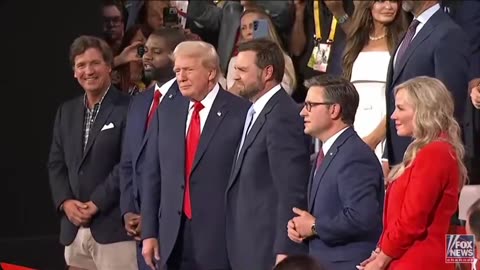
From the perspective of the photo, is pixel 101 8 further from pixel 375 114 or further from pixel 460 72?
pixel 460 72

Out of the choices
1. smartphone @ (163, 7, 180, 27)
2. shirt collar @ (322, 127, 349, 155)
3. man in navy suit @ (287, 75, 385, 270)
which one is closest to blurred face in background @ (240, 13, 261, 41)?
smartphone @ (163, 7, 180, 27)

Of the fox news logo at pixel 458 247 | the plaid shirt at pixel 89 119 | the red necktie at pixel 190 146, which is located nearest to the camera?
the fox news logo at pixel 458 247

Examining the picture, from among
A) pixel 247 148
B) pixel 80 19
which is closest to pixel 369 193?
pixel 247 148

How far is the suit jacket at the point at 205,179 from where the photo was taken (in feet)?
19.2

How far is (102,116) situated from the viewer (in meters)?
6.63

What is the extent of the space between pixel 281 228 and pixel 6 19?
2647mm

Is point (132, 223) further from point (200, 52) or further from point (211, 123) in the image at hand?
point (200, 52)

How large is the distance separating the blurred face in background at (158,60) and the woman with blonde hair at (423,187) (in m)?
1.76

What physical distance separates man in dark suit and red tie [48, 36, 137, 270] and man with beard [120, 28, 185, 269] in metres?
0.18

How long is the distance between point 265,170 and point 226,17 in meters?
2.36

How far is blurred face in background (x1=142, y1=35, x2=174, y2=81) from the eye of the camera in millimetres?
6453

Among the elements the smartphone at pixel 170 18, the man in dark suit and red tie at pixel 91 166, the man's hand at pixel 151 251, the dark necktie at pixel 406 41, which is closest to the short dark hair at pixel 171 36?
the man in dark suit and red tie at pixel 91 166

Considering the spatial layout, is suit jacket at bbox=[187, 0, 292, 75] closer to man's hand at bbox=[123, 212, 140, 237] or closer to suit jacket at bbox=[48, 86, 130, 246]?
suit jacket at bbox=[48, 86, 130, 246]

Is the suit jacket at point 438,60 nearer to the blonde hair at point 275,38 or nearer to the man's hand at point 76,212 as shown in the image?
the blonde hair at point 275,38
